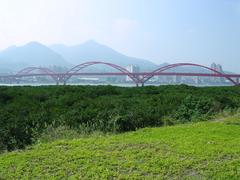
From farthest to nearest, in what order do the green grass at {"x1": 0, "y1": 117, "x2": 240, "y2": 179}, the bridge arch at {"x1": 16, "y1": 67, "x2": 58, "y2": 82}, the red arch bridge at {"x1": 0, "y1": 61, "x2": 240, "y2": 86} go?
the bridge arch at {"x1": 16, "y1": 67, "x2": 58, "y2": 82} < the red arch bridge at {"x1": 0, "y1": 61, "x2": 240, "y2": 86} < the green grass at {"x1": 0, "y1": 117, "x2": 240, "y2": 179}

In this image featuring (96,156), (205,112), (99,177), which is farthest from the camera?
(205,112)

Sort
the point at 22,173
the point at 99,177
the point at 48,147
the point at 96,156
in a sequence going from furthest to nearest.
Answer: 1. the point at 48,147
2. the point at 96,156
3. the point at 22,173
4. the point at 99,177

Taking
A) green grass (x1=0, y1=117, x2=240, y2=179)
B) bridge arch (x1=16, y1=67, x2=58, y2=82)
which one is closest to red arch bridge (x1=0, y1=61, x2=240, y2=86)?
bridge arch (x1=16, y1=67, x2=58, y2=82)

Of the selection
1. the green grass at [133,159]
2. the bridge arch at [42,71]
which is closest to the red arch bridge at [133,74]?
the bridge arch at [42,71]

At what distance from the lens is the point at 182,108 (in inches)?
391

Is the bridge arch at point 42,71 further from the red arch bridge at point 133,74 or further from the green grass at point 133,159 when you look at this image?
the green grass at point 133,159

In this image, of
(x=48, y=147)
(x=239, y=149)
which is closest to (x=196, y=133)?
(x=239, y=149)

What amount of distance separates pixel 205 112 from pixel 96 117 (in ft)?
11.5

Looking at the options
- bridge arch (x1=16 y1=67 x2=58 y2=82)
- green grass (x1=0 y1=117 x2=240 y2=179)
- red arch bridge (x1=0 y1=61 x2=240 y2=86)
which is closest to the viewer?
green grass (x1=0 y1=117 x2=240 y2=179)

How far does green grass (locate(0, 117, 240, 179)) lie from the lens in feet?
13.1

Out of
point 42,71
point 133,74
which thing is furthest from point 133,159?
point 42,71

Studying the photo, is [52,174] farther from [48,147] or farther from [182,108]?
[182,108]

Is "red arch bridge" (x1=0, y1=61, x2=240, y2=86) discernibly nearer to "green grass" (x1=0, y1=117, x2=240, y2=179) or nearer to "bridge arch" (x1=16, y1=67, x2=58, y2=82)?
"bridge arch" (x1=16, y1=67, x2=58, y2=82)

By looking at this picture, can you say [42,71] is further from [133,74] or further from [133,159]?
[133,159]
